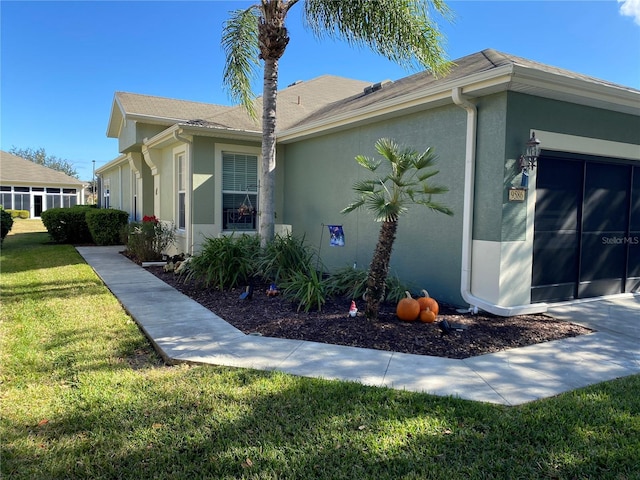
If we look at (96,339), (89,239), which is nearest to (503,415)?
(96,339)

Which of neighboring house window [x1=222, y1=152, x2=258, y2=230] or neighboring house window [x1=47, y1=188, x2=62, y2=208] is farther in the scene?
neighboring house window [x1=47, y1=188, x2=62, y2=208]

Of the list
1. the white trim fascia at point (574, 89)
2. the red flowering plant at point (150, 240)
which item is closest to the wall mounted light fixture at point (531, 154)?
the white trim fascia at point (574, 89)

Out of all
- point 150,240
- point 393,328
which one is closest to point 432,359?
point 393,328

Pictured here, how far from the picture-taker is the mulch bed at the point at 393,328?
4.80 metres

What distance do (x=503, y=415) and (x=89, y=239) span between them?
54.0 ft

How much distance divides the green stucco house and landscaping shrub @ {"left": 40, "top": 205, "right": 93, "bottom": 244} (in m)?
7.98

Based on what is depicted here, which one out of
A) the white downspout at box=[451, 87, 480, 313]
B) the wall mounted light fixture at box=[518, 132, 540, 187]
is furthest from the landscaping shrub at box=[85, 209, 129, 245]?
the wall mounted light fixture at box=[518, 132, 540, 187]

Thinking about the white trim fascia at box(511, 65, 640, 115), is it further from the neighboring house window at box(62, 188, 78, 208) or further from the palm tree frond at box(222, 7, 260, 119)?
the neighboring house window at box(62, 188, 78, 208)

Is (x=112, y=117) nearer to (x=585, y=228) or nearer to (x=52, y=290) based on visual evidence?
(x=52, y=290)

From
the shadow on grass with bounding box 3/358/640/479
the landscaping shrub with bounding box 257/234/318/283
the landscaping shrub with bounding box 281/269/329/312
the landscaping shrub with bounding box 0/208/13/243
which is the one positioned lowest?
the shadow on grass with bounding box 3/358/640/479

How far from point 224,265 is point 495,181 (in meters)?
4.58

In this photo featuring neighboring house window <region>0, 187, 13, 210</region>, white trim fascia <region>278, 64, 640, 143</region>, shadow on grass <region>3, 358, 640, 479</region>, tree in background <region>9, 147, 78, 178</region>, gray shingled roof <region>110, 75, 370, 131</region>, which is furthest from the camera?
tree in background <region>9, 147, 78, 178</region>

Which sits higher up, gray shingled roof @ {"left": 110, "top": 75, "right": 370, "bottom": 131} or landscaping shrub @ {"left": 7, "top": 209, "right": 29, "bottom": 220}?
gray shingled roof @ {"left": 110, "top": 75, "right": 370, "bottom": 131}

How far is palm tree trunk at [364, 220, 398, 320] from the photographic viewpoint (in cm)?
516
